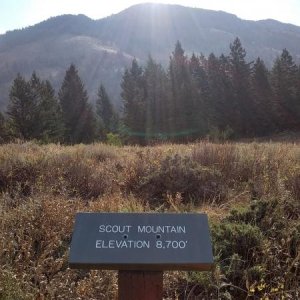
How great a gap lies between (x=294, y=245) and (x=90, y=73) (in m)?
181

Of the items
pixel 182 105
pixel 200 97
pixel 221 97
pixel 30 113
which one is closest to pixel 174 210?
pixel 30 113

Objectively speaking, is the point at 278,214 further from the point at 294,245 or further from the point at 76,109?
the point at 76,109

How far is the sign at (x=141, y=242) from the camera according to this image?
7.85 ft

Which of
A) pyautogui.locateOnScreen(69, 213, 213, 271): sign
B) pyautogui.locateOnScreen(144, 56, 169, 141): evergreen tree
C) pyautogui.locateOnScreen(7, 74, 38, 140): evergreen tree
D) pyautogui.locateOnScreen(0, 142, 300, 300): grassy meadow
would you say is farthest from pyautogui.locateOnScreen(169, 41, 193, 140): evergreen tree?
pyautogui.locateOnScreen(69, 213, 213, 271): sign

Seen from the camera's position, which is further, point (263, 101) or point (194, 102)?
point (263, 101)

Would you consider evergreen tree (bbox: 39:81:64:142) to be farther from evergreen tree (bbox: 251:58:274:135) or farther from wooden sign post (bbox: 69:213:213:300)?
wooden sign post (bbox: 69:213:213:300)

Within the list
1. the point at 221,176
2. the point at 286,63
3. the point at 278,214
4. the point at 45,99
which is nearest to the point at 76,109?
the point at 45,99

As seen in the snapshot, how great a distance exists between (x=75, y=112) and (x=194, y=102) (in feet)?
36.1

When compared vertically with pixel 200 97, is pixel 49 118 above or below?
below

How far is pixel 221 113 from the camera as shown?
41.1m

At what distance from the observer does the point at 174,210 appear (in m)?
5.51

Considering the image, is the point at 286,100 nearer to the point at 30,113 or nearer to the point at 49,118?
the point at 49,118

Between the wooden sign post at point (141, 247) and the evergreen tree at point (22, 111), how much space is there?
105 ft

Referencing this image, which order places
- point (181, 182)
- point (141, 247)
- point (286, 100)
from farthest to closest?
point (286, 100) → point (181, 182) → point (141, 247)
